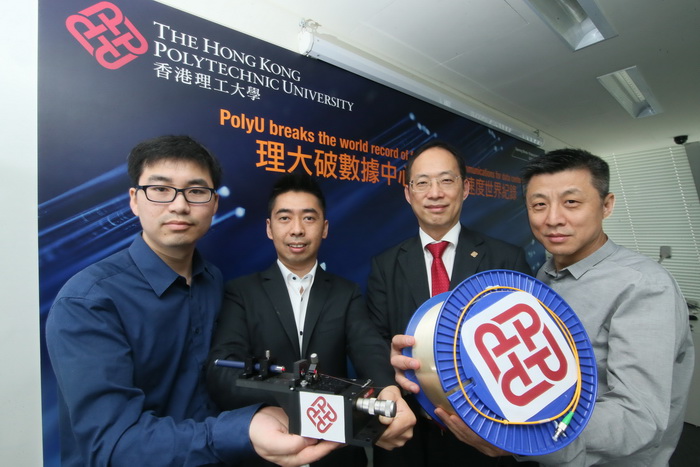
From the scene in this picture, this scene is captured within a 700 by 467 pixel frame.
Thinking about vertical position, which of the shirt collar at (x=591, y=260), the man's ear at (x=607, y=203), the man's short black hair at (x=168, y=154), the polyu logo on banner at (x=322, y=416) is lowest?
the polyu logo on banner at (x=322, y=416)

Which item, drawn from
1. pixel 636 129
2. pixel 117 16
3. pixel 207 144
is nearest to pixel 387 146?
pixel 207 144

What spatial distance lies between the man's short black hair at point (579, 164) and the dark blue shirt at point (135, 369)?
4.98 feet

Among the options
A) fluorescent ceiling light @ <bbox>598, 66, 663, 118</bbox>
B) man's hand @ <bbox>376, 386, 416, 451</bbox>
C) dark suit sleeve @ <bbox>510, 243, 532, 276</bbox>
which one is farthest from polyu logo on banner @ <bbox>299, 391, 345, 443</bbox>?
fluorescent ceiling light @ <bbox>598, 66, 663, 118</bbox>

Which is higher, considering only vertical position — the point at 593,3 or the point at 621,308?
the point at 593,3

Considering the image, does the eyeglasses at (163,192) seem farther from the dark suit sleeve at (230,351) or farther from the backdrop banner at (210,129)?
the dark suit sleeve at (230,351)

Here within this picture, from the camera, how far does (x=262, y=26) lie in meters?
1.89

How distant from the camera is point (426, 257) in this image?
6.00ft

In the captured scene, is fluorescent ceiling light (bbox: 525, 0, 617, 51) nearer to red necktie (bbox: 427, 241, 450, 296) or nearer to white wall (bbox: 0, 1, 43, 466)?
red necktie (bbox: 427, 241, 450, 296)

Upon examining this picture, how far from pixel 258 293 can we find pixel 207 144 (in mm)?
796

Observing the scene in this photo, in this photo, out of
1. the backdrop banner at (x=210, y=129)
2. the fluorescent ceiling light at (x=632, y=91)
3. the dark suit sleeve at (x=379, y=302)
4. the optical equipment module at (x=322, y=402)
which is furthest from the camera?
the fluorescent ceiling light at (x=632, y=91)

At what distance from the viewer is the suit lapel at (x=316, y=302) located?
154cm

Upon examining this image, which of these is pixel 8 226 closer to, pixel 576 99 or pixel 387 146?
pixel 387 146

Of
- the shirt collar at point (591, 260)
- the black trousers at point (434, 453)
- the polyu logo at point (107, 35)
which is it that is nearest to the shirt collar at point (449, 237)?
the shirt collar at point (591, 260)

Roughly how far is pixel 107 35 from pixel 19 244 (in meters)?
0.92
